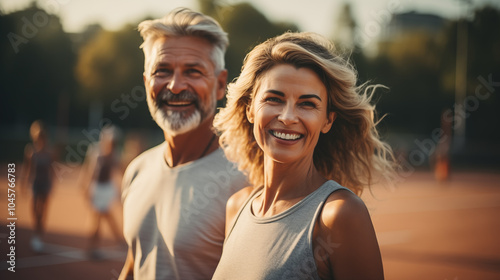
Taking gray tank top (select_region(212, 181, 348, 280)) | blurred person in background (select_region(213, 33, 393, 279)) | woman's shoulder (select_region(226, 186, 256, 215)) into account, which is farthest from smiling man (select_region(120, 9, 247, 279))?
gray tank top (select_region(212, 181, 348, 280))

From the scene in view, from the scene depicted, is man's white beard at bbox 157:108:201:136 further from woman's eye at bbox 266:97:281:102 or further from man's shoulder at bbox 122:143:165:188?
woman's eye at bbox 266:97:281:102

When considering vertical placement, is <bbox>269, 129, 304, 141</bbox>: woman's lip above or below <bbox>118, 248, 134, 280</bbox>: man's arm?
above

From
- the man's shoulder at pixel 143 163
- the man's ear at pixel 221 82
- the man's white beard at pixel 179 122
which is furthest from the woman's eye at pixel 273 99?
the man's shoulder at pixel 143 163

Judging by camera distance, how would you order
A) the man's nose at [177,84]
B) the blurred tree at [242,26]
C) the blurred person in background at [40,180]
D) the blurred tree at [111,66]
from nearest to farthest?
the man's nose at [177,84] < the blurred person in background at [40,180] < the blurred tree at [111,66] < the blurred tree at [242,26]

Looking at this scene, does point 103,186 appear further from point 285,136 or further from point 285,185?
point 285,136

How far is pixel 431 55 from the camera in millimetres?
44750

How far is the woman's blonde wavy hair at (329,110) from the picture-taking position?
2061 millimetres

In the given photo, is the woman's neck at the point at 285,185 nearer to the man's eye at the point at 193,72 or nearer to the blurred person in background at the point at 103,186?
the man's eye at the point at 193,72

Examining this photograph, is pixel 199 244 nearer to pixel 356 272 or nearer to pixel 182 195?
pixel 182 195

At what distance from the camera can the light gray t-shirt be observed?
8.21ft

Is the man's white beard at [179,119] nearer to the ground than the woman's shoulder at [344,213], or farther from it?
farther from it

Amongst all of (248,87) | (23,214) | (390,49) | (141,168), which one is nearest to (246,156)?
(248,87)

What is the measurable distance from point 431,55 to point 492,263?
3968 cm

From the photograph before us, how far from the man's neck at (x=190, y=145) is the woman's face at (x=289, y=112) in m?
0.90
